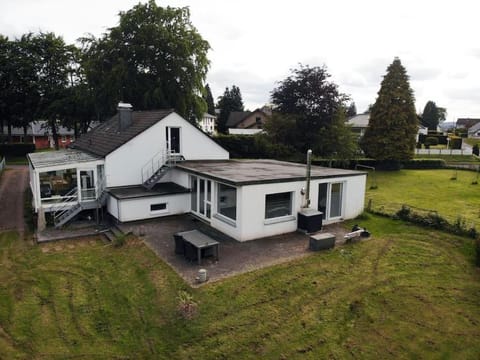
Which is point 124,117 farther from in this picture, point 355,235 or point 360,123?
point 360,123

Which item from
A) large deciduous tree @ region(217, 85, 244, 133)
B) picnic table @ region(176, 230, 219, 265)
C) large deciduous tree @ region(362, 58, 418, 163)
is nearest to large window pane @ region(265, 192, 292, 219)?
picnic table @ region(176, 230, 219, 265)

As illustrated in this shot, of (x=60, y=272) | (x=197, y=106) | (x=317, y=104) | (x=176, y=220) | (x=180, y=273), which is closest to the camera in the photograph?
(x=180, y=273)

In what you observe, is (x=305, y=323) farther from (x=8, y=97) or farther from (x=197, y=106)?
(x=8, y=97)

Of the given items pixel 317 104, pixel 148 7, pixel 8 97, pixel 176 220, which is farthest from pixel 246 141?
pixel 8 97

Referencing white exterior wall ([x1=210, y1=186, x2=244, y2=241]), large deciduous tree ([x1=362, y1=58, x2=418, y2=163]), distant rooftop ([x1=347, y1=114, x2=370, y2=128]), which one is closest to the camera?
white exterior wall ([x1=210, y1=186, x2=244, y2=241])

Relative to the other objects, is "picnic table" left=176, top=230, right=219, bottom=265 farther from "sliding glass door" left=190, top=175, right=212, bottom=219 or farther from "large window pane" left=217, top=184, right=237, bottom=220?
"sliding glass door" left=190, top=175, right=212, bottom=219

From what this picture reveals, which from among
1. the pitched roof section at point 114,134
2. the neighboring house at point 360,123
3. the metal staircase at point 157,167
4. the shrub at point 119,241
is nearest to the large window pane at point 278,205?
the shrub at point 119,241
